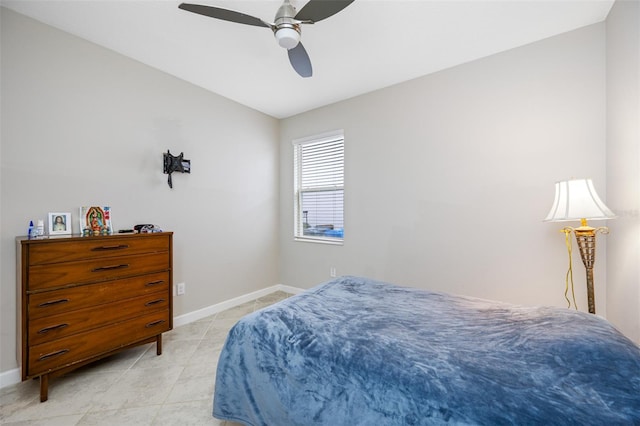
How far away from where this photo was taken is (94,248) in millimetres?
1922

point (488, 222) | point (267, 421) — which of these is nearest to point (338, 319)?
point (267, 421)

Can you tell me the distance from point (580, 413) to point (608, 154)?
2.11 meters

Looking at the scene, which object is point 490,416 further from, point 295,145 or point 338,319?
point 295,145

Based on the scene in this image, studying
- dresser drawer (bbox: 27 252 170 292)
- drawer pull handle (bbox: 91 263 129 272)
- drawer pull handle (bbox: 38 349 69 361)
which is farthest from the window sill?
drawer pull handle (bbox: 38 349 69 361)

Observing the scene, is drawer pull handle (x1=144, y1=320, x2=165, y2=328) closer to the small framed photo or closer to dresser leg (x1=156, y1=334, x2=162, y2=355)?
dresser leg (x1=156, y1=334, x2=162, y2=355)

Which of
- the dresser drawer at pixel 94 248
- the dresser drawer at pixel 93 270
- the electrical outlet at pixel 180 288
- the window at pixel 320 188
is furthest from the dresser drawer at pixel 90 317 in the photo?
the window at pixel 320 188

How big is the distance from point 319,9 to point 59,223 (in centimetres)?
248

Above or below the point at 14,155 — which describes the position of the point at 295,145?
above

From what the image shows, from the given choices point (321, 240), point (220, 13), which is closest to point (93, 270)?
point (220, 13)

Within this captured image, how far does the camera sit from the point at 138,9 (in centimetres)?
189

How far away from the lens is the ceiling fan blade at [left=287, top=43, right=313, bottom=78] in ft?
5.98

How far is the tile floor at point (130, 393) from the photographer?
1.57m

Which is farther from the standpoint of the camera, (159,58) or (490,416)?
(159,58)

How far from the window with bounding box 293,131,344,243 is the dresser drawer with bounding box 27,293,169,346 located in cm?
206
